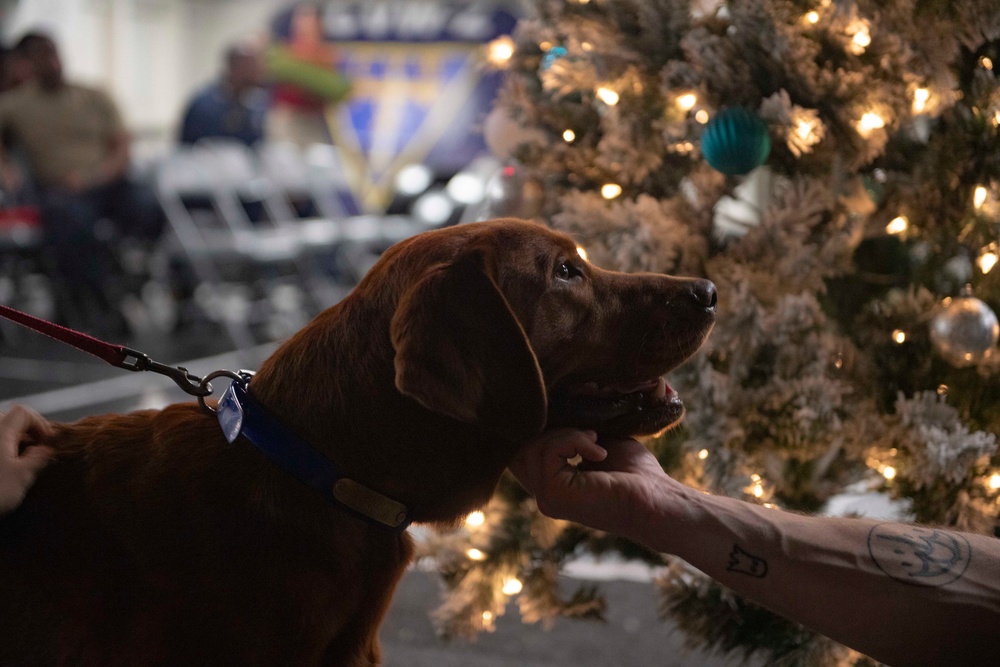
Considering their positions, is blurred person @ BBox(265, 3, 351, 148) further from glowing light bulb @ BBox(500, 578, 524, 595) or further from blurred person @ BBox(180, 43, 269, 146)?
glowing light bulb @ BBox(500, 578, 524, 595)

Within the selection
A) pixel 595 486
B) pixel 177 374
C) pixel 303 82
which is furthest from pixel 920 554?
pixel 303 82

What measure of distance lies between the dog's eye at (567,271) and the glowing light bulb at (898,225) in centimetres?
102

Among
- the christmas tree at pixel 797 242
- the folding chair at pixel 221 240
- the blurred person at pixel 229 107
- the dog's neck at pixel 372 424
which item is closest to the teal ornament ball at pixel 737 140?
the christmas tree at pixel 797 242

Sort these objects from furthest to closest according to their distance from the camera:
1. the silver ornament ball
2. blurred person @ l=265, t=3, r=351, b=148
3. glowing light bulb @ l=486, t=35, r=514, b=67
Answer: blurred person @ l=265, t=3, r=351, b=148 < glowing light bulb @ l=486, t=35, r=514, b=67 < the silver ornament ball

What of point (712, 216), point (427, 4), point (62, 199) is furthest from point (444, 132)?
point (712, 216)

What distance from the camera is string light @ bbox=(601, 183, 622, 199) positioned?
2.44 meters

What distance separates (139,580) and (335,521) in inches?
12.2

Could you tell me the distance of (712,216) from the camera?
2352 mm

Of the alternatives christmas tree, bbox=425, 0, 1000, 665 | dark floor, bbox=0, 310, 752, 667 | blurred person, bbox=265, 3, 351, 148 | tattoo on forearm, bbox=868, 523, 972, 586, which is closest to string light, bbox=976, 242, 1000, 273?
christmas tree, bbox=425, 0, 1000, 665

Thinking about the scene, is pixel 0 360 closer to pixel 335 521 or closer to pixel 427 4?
pixel 335 521

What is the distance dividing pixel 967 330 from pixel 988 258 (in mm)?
254

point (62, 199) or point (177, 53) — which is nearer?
point (62, 199)

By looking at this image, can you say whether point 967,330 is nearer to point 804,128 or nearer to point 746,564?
point 804,128

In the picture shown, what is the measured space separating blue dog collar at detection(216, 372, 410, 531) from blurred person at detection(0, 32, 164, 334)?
581 cm
